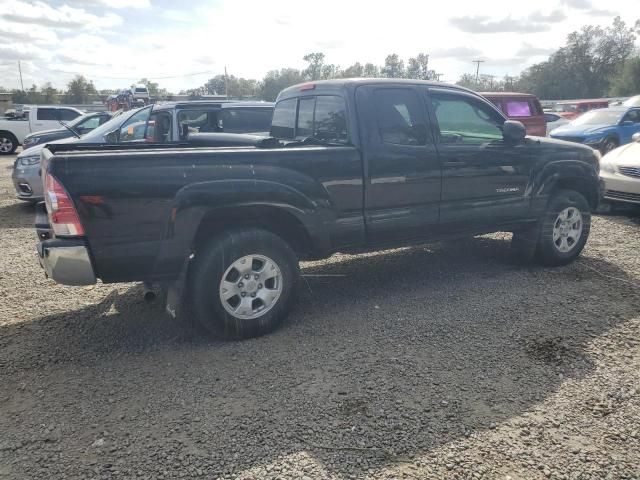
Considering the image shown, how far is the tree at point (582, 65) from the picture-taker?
6761cm

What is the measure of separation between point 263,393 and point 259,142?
6.52 feet

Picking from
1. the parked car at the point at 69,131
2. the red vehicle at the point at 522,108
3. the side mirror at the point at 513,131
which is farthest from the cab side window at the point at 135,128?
the red vehicle at the point at 522,108

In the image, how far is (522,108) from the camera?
40.1ft

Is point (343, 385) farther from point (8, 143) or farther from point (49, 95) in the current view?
point (49, 95)

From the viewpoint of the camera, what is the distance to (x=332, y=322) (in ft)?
13.5

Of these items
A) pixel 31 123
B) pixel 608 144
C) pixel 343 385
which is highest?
pixel 31 123

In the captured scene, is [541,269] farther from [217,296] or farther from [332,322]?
[217,296]

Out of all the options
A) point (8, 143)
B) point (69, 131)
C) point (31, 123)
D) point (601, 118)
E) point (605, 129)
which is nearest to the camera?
point (69, 131)

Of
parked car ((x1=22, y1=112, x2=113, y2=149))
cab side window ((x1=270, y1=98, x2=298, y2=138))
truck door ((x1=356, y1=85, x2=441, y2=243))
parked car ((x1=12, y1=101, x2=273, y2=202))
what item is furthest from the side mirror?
parked car ((x1=22, y1=112, x2=113, y2=149))

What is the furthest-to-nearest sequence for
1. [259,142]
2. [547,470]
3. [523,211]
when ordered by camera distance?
1. [523,211]
2. [259,142]
3. [547,470]

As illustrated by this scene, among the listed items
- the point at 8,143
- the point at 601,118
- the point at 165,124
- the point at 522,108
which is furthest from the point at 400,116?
the point at 8,143

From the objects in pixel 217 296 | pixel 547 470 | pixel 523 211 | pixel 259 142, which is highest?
pixel 259 142

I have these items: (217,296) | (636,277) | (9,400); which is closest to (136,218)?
(217,296)

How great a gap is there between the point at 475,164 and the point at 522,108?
341 inches
